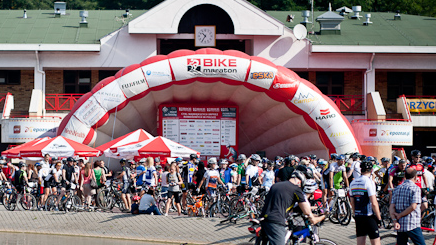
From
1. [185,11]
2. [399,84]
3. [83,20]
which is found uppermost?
[83,20]

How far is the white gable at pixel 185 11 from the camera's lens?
1132 inches

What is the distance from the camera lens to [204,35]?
29578 mm

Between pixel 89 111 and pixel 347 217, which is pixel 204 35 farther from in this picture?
pixel 347 217

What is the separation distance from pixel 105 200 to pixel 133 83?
6.54m

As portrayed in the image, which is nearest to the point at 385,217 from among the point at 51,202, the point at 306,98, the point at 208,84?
the point at 51,202

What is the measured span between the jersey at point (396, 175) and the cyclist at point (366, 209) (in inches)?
198

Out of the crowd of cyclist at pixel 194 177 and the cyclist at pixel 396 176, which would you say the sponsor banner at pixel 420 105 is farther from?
the cyclist at pixel 396 176

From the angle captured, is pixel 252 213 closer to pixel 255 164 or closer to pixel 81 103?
pixel 255 164

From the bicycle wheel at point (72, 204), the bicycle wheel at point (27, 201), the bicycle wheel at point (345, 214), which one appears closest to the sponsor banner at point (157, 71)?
the bicycle wheel at point (27, 201)

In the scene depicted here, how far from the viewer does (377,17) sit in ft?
119

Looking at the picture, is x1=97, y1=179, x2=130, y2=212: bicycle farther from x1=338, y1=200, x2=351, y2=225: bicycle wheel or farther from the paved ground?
x1=338, y1=200, x2=351, y2=225: bicycle wheel

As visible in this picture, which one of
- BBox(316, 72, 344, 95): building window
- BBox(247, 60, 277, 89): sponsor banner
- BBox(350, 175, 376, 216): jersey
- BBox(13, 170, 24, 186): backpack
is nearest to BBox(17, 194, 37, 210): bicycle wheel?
BBox(13, 170, 24, 186): backpack

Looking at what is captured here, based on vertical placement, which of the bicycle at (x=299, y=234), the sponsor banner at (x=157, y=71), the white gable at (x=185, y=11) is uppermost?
the white gable at (x=185, y=11)

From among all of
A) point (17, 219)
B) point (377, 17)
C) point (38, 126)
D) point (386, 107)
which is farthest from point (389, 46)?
point (17, 219)
